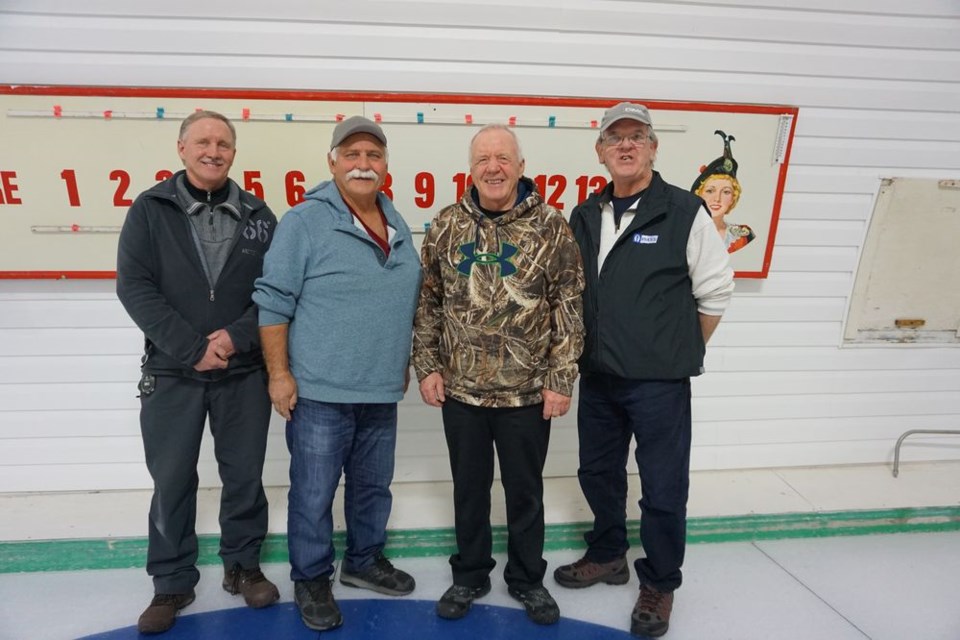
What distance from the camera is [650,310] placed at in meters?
1.90

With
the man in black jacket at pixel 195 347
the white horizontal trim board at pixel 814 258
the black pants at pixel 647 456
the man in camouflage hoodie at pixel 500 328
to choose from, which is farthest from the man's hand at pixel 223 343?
the white horizontal trim board at pixel 814 258

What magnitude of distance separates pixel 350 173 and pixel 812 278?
254cm

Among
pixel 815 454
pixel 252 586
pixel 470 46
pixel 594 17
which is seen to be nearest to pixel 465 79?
pixel 470 46

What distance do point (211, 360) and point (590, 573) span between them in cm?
170

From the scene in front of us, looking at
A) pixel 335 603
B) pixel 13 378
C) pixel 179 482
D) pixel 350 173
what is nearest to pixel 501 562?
pixel 335 603

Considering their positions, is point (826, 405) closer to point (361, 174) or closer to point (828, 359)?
point (828, 359)

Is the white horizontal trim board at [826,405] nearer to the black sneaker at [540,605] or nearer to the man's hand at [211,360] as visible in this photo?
the black sneaker at [540,605]

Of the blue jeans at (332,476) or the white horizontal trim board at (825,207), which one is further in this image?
the white horizontal trim board at (825,207)

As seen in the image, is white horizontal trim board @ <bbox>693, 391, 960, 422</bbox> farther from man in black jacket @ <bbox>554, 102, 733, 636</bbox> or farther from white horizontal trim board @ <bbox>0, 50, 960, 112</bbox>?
white horizontal trim board @ <bbox>0, 50, 960, 112</bbox>

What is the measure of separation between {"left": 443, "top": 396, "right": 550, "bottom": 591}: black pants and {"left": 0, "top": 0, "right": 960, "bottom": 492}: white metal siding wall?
0.94m

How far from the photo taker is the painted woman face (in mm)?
2762

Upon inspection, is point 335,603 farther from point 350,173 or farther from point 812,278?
point 812,278

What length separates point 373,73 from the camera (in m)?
2.54

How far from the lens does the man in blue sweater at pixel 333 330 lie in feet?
5.98
